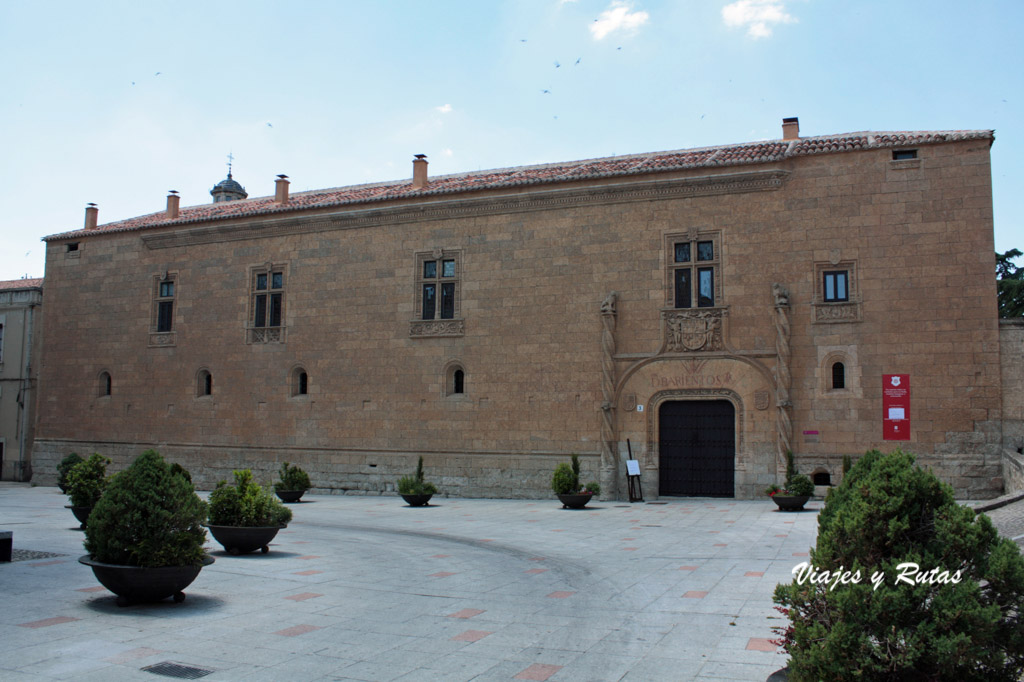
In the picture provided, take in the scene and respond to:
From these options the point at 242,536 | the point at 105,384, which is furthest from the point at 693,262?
the point at 105,384

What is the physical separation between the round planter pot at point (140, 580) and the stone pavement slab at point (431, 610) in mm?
148

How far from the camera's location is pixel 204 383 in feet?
88.2

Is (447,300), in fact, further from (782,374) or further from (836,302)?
(836,302)

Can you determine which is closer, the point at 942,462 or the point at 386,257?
the point at 942,462

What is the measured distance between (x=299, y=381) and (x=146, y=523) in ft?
59.5

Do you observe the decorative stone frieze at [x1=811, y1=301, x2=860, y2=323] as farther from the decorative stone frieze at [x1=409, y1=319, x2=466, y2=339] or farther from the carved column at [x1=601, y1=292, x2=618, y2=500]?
the decorative stone frieze at [x1=409, y1=319, x2=466, y2=339]

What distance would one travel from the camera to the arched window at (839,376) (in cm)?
1969

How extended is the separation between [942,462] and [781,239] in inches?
259

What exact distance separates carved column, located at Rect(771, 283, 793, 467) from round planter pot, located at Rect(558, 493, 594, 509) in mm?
4880

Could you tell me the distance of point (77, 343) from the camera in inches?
1146

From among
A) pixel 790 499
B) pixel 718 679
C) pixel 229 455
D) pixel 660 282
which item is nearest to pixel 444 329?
pixel 660 282

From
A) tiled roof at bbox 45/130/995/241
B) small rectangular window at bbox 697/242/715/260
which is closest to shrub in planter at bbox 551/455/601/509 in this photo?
small rectangular window at bbox 697/242/715/260

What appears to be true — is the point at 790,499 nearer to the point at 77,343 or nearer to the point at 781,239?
the point at 781,239

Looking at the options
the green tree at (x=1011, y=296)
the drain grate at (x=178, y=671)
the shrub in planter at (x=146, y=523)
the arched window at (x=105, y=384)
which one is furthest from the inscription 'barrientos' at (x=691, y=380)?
the green tree at (x=1011, y=296)
